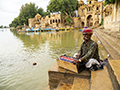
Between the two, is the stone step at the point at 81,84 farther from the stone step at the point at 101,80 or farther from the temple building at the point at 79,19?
the temple building at the point at 79,19

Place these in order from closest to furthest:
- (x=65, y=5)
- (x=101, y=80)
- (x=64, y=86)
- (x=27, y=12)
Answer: (x=101, y=80) < (x=64, y=86) < (x=65, y=5) < (x=27, y=12)

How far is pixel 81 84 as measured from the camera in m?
2.06

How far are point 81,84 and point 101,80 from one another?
1.43 ft

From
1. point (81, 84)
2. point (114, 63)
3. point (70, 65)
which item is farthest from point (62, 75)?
point (114, 63)

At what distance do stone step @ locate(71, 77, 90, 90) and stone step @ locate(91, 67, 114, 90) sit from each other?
19cm

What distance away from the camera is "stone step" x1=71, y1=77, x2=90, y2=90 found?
6.44 feet

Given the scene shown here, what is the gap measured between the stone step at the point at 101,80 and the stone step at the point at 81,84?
19 cm

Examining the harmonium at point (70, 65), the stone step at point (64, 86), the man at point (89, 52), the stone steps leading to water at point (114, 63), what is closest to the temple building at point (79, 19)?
the stone steps leading to water at point (114, 63)

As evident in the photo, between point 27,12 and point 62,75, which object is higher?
point 27,12

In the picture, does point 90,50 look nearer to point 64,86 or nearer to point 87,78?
point 87,78

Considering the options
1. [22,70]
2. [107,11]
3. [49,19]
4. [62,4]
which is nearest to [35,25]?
[49,19]

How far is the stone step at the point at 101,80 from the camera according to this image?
5.58 ft

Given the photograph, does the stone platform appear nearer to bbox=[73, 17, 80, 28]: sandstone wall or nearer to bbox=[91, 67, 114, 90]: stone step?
bbox=[91, 67, 114, 90]: stone step

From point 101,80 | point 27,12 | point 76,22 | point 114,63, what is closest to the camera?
point 101,80
